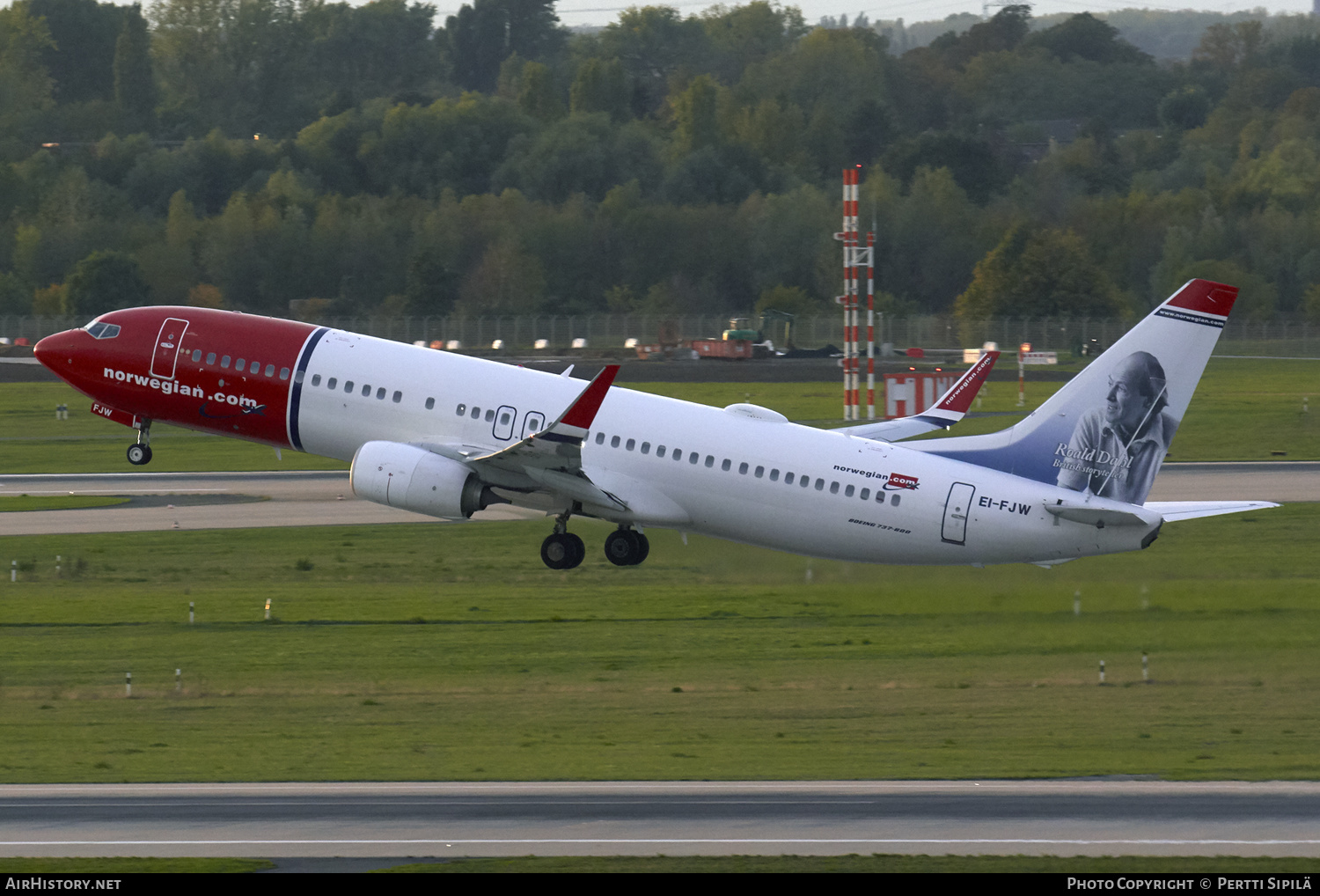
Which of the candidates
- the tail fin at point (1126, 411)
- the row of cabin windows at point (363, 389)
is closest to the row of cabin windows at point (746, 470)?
the tail fin at point (1126, 411)

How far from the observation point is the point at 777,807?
30766 mm

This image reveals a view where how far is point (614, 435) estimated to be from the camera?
44562mm

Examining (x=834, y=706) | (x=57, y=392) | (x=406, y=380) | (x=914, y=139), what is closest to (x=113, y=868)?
(x=834, y=706)

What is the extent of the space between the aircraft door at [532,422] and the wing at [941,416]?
316 inches

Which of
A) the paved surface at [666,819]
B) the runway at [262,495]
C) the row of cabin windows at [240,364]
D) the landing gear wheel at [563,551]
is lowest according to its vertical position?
the runway at [262,495]

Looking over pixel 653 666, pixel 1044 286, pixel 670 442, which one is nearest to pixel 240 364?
pixel 670 442

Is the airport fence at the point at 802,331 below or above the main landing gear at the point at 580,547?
below

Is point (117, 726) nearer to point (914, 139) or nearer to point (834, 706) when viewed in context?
point (834, 706)

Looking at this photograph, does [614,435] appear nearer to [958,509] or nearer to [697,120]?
[958,509]

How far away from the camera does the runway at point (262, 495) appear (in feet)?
205

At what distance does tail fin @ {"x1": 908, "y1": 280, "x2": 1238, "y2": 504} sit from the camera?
130 feet

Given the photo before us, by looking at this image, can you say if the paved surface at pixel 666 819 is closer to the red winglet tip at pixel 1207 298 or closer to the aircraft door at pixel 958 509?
the aircraft door at pixel 958 509

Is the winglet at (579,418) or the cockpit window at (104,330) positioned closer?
the winglet at (579,418)

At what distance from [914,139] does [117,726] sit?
151589mm
